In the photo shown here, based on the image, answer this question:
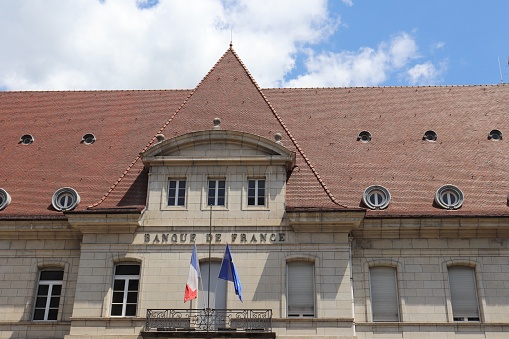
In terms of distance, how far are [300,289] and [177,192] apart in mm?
5349

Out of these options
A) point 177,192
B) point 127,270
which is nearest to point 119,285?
point 127,270

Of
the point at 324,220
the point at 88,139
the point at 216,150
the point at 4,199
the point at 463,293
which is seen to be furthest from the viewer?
the point at 88,139

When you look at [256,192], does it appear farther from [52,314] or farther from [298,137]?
[52,314]

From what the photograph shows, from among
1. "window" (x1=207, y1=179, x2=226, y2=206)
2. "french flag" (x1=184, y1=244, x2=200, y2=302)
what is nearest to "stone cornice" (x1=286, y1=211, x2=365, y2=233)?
"window" (x1=207, y1=179, x2=226, y2=206)

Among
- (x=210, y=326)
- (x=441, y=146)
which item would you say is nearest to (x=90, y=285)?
(x=210, y=326)

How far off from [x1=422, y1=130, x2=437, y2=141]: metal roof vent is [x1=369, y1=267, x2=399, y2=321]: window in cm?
687

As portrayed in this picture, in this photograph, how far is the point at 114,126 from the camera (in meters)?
28.2

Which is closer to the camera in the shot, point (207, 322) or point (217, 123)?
point (207, 322)

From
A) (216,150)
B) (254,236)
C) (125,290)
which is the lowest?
(125,290)

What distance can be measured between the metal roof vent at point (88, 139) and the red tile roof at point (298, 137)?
0.73ft

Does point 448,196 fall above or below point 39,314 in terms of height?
above

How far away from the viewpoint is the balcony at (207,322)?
65.8 feet

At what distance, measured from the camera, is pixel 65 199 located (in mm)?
23766

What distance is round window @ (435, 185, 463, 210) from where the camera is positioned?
23016 mm
